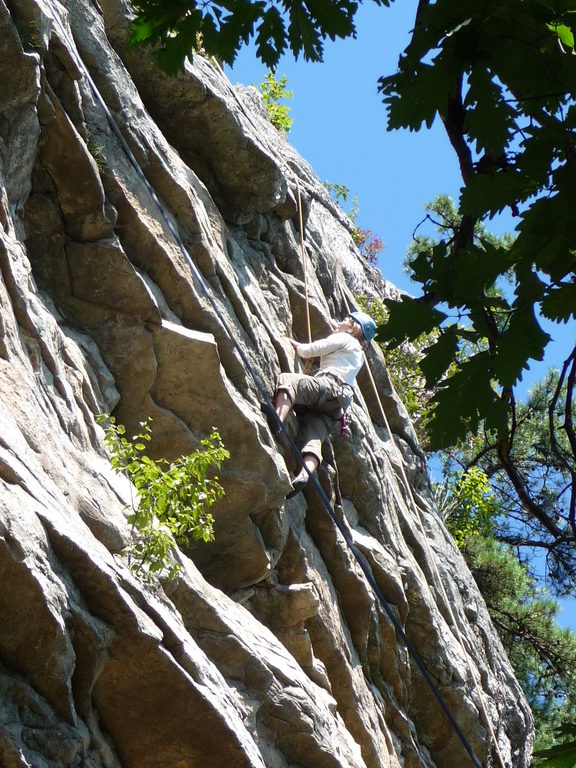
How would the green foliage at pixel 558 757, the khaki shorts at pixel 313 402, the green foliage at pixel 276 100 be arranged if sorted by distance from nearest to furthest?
the green foliage at pixel 558 757 → the khaki shorts at pixel 313 402 → the green foliage at pixel 276 100

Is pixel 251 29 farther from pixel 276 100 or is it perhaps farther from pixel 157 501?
pixel 276 100

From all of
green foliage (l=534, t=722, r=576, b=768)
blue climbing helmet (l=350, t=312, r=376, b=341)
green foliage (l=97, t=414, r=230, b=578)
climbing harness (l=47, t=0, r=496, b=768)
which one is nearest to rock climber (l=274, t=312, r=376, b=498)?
blue climbing helmet (l=350, t=312, r=376, b=341)

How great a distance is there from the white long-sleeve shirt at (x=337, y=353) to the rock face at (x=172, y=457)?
206 mm

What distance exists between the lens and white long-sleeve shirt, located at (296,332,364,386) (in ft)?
31.0

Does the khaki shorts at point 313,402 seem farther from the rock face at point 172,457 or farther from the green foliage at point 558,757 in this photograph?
the green foliage at point 558,757

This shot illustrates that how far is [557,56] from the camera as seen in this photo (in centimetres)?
209

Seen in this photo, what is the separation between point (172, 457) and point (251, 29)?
5608mm

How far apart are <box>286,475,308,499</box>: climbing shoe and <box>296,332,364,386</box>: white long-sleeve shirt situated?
1267 mm

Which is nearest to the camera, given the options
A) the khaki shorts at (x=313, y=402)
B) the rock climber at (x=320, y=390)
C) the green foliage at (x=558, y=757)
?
the green foliage at (x=558, y=757)

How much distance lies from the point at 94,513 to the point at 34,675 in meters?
1.24

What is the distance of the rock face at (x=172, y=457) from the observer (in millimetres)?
4984

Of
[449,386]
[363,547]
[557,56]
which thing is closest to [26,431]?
[449,386]

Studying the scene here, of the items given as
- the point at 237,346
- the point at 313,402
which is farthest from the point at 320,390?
the point at 237,346

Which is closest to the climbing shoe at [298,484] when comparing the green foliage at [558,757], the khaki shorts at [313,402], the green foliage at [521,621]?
the khaki shorts at [313,402]
